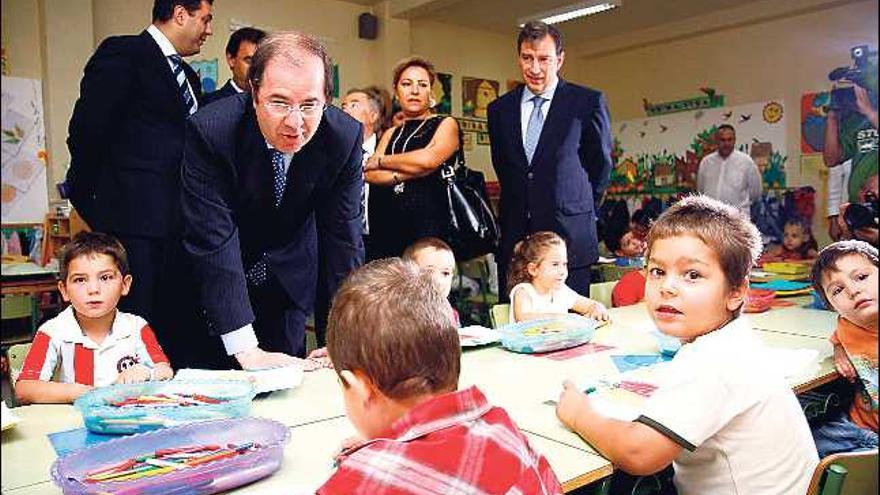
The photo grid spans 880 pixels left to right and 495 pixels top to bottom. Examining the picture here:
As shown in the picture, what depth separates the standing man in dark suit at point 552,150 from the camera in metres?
3.22

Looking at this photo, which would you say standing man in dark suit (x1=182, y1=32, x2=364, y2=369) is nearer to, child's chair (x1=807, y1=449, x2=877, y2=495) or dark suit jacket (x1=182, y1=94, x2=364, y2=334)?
dark suit jacket (x1=182, y1=94, x2=364, y2=334)

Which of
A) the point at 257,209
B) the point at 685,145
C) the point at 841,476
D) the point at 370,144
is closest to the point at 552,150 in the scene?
the point at 370,144

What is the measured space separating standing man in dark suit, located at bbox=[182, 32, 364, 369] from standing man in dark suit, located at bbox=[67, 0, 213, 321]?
1.75 ft

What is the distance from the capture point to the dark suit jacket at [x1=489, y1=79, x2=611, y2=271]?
325 cm

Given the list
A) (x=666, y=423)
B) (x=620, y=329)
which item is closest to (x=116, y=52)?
(x=620, y=329)

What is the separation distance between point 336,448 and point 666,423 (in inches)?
21.5

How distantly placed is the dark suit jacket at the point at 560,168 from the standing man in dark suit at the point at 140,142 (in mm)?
1443

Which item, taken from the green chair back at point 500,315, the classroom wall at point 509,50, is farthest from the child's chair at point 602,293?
the classroom wall at point 509,50

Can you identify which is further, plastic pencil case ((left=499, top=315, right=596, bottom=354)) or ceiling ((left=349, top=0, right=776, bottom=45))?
ceiling ((left=349, top=0, right=776, bottom=45))

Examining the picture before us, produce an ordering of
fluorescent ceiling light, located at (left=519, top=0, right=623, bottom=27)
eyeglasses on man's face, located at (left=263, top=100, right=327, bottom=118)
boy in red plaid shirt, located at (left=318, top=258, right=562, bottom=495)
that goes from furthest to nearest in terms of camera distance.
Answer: fluorescent ceiling light, located at (left=519, top=0, right=623, bottom=27), eyeglasses on man's face, located at (left=263, top=100, right=327, bottom=118), boy in red plaid shirt, located at (left=318, top=258, right=562, bottom=495)

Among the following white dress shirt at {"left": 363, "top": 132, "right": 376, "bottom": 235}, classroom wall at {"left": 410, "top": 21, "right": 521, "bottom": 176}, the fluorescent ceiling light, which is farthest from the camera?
classroom wall at {"left": 410, "top": 21, "right": 521, "bottom": 176}

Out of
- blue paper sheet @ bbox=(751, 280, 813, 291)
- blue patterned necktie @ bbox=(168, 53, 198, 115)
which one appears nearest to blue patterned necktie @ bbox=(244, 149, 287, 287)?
blue patterned necktie @ bbox=(168, 53, 198, 115)

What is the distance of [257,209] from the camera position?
78.0 inches

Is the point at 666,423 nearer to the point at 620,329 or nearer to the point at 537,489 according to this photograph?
the point at 537,489
